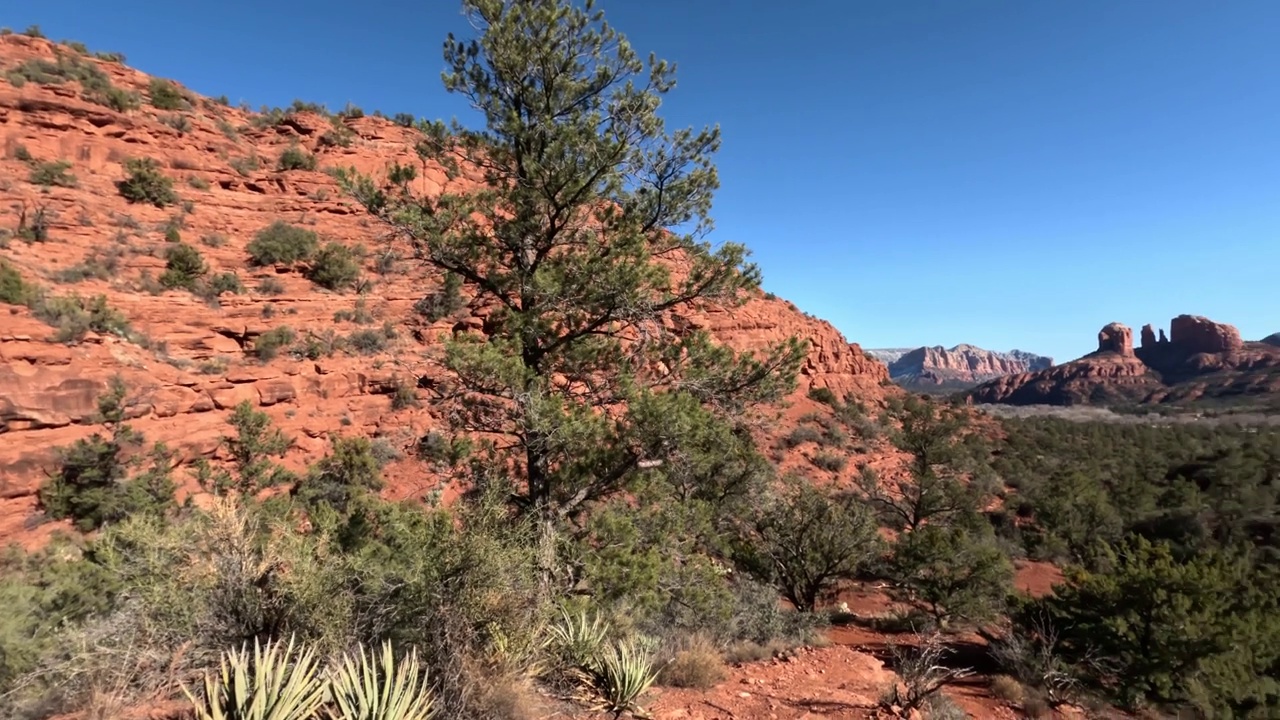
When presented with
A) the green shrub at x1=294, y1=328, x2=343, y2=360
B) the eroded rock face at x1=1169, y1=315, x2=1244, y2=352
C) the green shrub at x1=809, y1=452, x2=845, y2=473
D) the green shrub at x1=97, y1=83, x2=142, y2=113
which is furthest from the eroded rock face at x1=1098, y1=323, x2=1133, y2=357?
the green shrub at x1=97, y1=83, x2=142, y2=113

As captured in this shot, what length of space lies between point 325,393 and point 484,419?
15.1m

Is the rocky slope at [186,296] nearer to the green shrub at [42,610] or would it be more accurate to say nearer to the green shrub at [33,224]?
the green shrub at [33,224]

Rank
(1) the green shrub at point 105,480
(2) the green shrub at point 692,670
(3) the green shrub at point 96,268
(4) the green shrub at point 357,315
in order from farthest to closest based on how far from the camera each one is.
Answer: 1. (4) the green shrub at point 357,315
2. (3) the green shrub at point 96,268
3. (1) the green shrub at point 105,480
4. (2) the green shrub at point 692,670

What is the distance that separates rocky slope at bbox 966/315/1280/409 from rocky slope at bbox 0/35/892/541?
82.9m

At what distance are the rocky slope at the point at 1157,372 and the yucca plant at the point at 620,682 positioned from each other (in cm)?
8933

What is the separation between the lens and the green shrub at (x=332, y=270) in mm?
23172

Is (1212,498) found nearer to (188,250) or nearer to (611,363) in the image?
(611,363)

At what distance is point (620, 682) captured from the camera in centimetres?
447

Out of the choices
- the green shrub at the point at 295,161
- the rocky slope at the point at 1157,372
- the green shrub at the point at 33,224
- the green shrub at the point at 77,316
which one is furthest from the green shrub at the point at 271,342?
the rocky slope at the point at 1157,372

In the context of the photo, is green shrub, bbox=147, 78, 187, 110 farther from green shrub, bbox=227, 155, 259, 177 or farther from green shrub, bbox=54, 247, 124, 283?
green shrub, bbox=54, 247, 124, 283

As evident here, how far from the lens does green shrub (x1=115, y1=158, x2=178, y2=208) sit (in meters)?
22.7

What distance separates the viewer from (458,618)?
413cm

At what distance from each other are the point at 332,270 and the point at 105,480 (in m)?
12.7

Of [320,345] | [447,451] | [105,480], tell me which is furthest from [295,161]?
[447,451]
